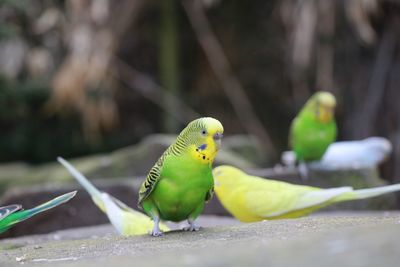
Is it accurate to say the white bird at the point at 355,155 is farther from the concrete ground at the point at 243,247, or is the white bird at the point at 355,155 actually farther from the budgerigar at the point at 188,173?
the budgerigar at the point at 188,173

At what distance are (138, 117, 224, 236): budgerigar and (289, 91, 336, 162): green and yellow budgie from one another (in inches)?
103

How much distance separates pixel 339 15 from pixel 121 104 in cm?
368

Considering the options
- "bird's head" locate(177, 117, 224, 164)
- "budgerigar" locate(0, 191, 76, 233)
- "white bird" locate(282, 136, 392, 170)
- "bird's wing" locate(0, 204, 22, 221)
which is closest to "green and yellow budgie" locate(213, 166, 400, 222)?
"bird's head" locate(177, 117, 224, 164)

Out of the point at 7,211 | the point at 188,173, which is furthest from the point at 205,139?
the point at 7,211

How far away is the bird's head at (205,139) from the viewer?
3260mm

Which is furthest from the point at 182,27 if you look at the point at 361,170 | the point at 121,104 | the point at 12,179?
the point at 361,170

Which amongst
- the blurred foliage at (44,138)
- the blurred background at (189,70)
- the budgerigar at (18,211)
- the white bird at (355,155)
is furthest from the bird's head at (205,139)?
the blurred foliage at (44,138)

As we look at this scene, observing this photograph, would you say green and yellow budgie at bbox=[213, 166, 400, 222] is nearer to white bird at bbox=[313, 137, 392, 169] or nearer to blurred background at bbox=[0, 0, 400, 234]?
white bird at bbox=[313, 137, 392, 169]

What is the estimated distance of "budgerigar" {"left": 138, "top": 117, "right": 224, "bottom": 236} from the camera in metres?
3.28

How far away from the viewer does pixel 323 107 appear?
228 inches

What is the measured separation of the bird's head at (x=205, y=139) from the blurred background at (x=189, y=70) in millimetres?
5398

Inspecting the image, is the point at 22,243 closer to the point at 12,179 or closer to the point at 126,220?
the point at 126,220

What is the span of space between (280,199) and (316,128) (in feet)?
6.25

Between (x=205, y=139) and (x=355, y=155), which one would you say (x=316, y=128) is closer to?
(x=355, y=155)
